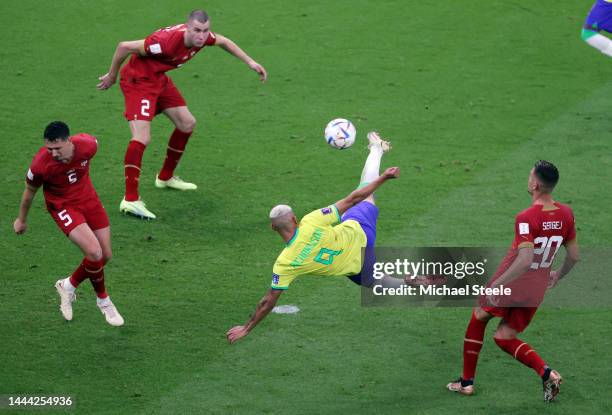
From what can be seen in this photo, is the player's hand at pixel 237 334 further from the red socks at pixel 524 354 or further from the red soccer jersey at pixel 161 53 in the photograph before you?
the red soccer jersey at pixel 161 53

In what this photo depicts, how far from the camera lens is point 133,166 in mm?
11148

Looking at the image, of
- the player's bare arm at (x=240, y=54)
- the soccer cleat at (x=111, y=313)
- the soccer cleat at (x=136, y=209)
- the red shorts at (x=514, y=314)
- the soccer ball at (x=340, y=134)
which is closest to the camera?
the red shorts at (x=514, y=314)

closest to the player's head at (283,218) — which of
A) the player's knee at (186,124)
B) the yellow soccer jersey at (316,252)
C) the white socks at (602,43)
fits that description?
the yellow soccer jersey at (316,252)

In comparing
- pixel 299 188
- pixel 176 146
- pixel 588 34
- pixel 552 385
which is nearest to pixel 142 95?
pixel 176 146

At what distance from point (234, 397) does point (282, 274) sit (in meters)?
1.06

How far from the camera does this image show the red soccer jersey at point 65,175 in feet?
27.8

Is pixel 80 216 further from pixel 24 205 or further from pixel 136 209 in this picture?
pixel 136 209

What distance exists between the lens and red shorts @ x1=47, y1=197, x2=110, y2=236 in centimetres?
871

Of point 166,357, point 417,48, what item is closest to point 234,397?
point 166,357

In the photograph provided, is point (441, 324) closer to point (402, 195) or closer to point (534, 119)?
point (402, 195)

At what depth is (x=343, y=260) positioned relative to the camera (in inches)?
333

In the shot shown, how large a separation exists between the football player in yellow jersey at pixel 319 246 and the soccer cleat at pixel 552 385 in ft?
6.21

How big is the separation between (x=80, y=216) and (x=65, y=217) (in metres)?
0.13

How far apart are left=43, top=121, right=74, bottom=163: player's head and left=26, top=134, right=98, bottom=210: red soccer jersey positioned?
0.32 ft
